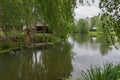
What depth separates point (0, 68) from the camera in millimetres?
19188

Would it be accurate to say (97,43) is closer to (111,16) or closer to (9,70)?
(9,70)

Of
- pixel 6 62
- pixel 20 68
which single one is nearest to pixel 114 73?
pixel 20 68

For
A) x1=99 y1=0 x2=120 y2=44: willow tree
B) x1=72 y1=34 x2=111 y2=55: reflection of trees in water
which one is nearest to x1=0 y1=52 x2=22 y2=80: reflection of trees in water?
x1=72 y1=34 x2=111 y2=55: reflection of trees in water

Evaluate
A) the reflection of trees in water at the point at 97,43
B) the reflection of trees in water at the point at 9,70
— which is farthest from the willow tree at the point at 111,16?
the reflection of trees in water at the point at 97,43

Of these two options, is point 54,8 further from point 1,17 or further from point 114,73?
point 1,17

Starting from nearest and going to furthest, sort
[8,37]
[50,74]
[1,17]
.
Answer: [50,74] < [1,17] < [8,37]

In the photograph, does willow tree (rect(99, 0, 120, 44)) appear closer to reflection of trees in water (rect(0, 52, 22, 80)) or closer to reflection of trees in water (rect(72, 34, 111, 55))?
reflection of trees in water (rect(0, 52, 22, 80))

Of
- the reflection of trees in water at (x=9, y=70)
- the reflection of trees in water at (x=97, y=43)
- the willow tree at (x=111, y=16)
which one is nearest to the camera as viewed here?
the willow tree at (x=111, y=16)

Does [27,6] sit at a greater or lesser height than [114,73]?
greater

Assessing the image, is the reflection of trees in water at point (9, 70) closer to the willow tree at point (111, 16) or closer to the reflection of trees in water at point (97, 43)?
the reflection of trees in water at point (97, 43)

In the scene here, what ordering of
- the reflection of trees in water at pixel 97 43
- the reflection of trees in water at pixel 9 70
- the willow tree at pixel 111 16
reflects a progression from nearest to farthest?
1. the willow tree at pixel 111 16
2. the reflection of trees in water at pixel 9 70
3. the reflection of trees in water at pixel 97 43

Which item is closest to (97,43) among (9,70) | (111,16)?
(9,70)

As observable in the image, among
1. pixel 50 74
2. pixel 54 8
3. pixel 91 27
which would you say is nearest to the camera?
pixel 54 8

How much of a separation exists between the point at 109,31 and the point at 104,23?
8.8 inches
